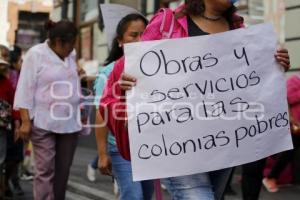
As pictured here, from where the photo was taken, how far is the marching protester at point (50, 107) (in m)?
5.33

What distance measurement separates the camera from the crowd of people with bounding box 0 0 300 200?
3277 mm

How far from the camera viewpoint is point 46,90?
17.6ft

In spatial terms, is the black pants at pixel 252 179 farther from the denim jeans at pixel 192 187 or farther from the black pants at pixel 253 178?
the denim jeans at pixel 192 187

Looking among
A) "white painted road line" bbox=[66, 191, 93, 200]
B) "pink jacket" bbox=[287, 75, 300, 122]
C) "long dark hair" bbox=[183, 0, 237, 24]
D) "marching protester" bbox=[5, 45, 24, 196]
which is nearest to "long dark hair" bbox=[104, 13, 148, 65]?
"long dark hair" bbox=[183, 0, 237, 24]

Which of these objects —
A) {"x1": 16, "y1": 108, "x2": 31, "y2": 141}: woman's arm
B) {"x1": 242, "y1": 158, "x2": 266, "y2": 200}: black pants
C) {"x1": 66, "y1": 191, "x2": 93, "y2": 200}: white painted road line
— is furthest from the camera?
{"x1": 66, "y1": 191, "x2": 93, "y2": 200}: white painted road line

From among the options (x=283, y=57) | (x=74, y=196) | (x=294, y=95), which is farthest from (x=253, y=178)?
(x=74, y=196)

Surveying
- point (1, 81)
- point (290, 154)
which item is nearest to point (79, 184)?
point (1, 81)

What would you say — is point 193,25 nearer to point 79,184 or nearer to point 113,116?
point 113,116

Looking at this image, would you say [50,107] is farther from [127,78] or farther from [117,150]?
[127,78]

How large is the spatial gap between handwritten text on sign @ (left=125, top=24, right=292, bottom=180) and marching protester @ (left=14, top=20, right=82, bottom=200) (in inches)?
90.9

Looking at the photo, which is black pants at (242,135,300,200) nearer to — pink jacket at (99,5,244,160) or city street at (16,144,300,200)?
city street at (16,144,300,200)

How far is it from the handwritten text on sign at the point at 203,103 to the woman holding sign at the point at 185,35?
0.08 meters

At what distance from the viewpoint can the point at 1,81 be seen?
261 inches

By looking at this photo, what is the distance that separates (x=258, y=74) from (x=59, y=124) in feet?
8.10
